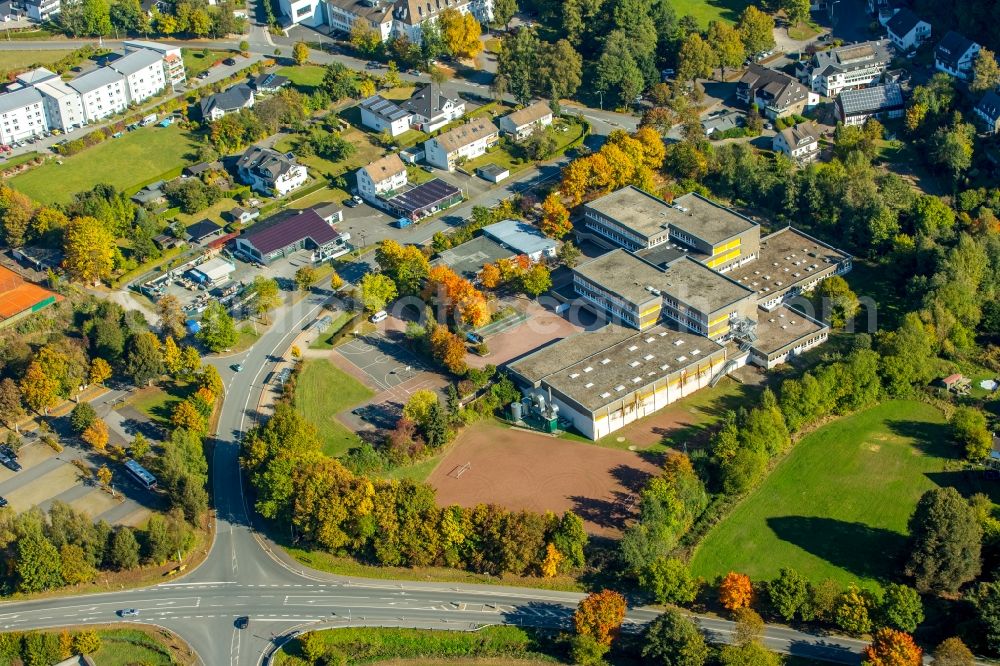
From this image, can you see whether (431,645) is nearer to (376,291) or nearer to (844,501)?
(844,501)

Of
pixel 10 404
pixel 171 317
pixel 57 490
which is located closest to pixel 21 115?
pixel 171 317

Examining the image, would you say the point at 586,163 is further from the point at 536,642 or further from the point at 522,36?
the point at 536,642

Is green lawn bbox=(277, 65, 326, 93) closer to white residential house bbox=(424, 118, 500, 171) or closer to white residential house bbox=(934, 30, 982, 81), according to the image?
white residential house bbox=(424, 118, 500, 171)

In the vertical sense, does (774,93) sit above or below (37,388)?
above

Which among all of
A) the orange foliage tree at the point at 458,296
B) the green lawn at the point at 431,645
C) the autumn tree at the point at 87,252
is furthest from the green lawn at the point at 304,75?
the green lawn at the point at 431,645

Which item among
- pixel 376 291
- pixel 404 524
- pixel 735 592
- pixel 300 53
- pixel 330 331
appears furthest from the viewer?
pixel 300 53

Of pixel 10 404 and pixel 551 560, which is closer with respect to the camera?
pixel 551 560
